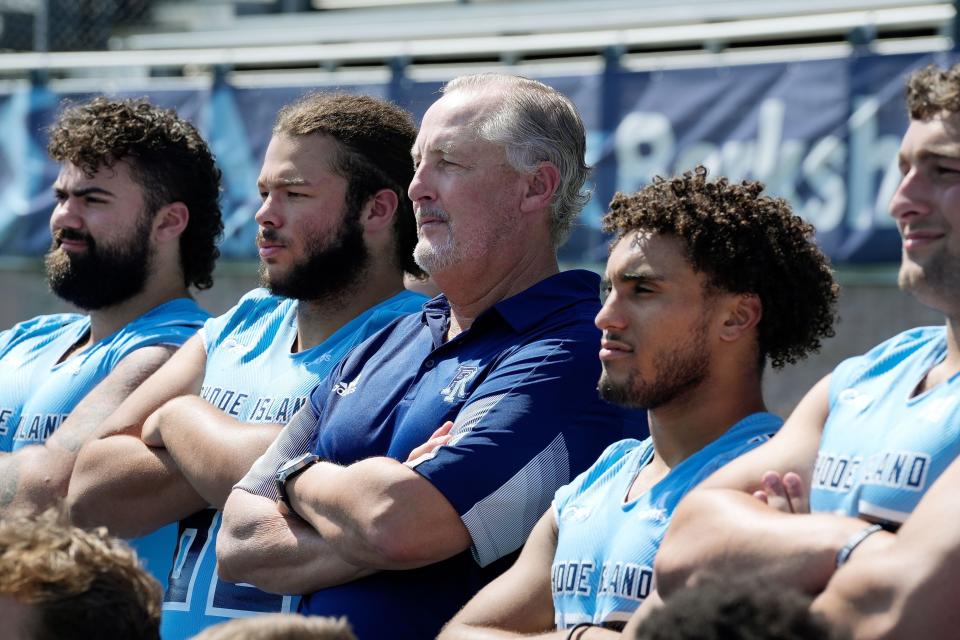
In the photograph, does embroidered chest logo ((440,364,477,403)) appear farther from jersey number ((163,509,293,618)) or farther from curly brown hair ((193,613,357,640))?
curly brown hair ((193,613,357,640))

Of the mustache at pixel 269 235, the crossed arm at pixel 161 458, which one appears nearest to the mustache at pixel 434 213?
the mustache at pixel 269 235

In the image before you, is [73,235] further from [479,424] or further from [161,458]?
[479,424]

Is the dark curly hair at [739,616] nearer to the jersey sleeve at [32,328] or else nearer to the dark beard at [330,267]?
the dark beard at [330,267]

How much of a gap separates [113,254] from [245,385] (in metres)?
1.09

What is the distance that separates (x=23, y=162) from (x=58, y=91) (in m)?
0.60

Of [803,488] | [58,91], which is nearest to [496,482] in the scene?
[803,488]

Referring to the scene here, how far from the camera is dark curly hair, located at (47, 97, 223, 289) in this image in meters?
5.00

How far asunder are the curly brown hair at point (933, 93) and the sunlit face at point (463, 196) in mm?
1283

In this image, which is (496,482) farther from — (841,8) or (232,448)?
(841,8)

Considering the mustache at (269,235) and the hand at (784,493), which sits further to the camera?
the mustache at (269,235)

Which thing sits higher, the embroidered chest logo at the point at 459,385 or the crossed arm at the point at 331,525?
the embroidered chest logo at the point at 459,385

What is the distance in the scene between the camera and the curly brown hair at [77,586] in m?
2.36

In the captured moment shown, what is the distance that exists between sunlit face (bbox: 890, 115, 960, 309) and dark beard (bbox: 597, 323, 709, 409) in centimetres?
53

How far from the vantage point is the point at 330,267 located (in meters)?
4.21
